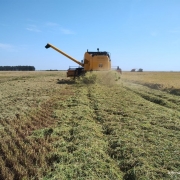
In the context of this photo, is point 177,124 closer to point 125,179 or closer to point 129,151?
point 129,151

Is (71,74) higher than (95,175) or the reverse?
higher

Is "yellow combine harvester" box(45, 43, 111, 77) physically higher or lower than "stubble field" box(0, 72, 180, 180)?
higher

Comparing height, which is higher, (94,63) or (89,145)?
(94,63)

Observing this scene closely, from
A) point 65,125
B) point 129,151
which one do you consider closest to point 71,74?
point 65,125

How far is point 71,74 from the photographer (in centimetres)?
1952

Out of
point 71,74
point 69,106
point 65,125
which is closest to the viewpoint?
point 65,125

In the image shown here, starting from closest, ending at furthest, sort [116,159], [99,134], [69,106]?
[116,159], [99,134], [69,106]

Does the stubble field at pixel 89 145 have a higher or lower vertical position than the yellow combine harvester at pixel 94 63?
lower

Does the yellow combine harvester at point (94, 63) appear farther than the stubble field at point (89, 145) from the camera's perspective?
Yes

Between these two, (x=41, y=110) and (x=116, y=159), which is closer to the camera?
(x=116, y=159)

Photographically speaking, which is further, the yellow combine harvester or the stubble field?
the yellow combine harvester

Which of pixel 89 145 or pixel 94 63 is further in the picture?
pixel 94 63

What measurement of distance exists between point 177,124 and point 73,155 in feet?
10.9

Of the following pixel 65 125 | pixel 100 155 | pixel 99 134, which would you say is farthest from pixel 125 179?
pixel 65 125
